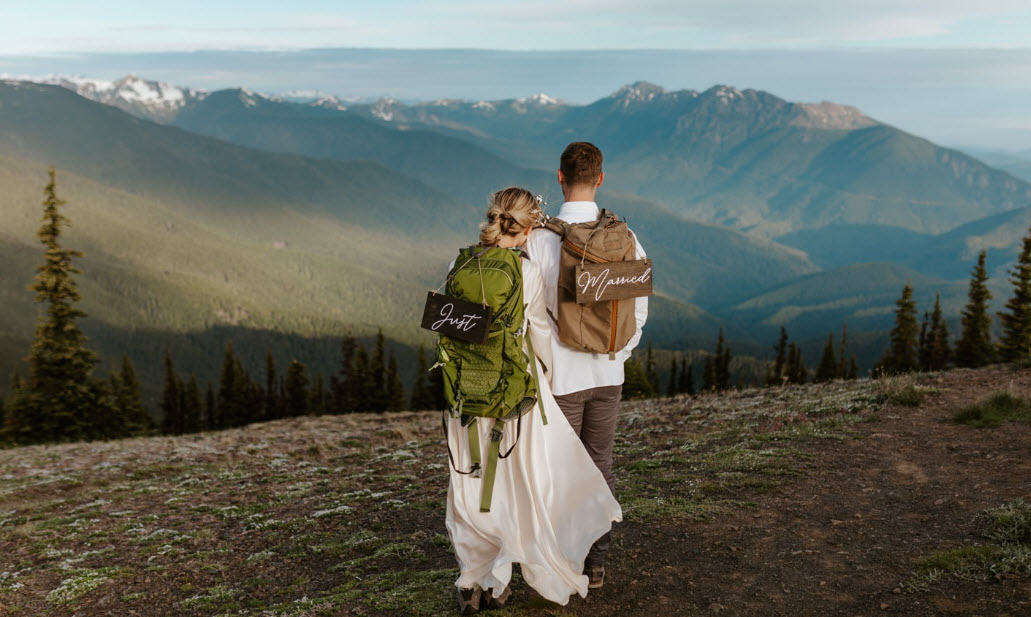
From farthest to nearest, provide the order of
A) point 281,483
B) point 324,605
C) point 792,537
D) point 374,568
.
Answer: point 281,483
point 374,568
point 792,537
point 324,605

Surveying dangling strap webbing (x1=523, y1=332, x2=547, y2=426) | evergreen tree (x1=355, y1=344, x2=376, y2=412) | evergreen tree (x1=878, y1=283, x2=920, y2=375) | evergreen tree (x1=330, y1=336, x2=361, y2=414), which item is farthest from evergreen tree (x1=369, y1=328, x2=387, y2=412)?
dangling strap webbing (x1=523, y1=332, x2=547, y2=426)

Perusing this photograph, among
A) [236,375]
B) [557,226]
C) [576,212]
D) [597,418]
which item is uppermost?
[576,212]

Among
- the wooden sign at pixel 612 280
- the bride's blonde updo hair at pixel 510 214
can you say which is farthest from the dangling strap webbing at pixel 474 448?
the bride's blonde updo hair at pixel 510 214

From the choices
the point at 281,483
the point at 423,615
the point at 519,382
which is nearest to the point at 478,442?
the point at 519,382

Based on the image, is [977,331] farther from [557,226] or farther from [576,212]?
[557,226]

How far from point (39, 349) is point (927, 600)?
1655 inches

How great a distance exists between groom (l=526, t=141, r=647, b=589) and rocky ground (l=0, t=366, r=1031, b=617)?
2154mm

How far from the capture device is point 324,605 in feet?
25.4

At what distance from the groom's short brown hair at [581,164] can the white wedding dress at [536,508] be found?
4.65ft

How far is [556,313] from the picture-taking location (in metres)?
6.66

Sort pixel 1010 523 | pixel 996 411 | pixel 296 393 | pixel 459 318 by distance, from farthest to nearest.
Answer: pixel 296 393, pixel 996 411, pixel 1010 523, pixel 459 318

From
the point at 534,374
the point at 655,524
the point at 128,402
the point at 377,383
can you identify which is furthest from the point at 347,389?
the point at 534,374

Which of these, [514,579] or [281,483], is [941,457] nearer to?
[514,579]

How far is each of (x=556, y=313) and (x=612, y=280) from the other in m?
0.67
